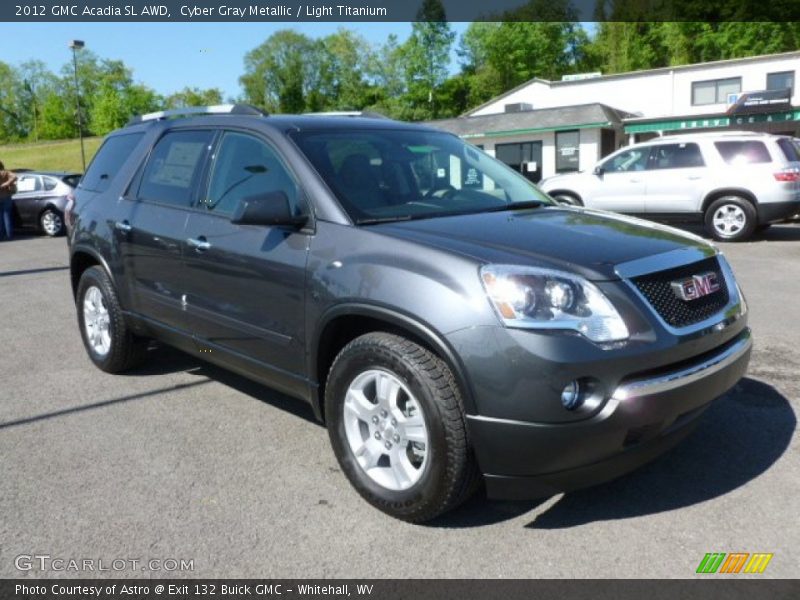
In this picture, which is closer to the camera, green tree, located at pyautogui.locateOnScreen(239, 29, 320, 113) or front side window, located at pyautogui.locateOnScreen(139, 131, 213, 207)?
front side window, located at pyautogui.locateOnScreen(139, 131, 213, 207)

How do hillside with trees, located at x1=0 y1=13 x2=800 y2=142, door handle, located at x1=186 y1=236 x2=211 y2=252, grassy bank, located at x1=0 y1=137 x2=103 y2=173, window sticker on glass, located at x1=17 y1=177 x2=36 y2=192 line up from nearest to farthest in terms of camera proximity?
1. door handle, located at x1=186 y1=236 x2=211 y2=252
2. window sticker on glass, located at x1=17 y1=177 x2=36 y2=192
3. hillside with trees, located at x1=0 y1=13 x2=800 y2=142
4. grassy bank, located at x1=0 y1=137 x2=103 y2=173

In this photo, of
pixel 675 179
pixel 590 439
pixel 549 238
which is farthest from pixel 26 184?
pixel 590 439

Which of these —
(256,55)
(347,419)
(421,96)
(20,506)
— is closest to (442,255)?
(347,419)

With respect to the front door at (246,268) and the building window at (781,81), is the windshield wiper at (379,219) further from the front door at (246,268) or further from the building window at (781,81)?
the building window at (781,81)

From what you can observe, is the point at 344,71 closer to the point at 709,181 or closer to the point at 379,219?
the point at 709,181

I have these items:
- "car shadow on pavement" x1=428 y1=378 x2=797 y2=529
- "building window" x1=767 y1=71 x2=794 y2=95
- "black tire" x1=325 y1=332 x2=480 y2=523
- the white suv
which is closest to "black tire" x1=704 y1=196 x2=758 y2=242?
the white suv

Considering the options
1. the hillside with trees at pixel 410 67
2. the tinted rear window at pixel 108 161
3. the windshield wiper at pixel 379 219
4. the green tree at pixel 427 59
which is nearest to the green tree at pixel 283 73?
the hillside with trees at pixel 410 67

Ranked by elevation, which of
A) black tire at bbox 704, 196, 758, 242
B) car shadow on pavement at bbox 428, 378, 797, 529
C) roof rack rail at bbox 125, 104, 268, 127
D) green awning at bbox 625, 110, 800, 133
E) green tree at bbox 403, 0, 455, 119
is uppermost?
green tree at bbox 403, 0, 455, 119

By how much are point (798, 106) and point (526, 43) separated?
131 ft

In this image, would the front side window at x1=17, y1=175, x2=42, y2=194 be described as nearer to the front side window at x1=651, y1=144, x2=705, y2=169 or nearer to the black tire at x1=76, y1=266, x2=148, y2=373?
the black tire at x1=76, y1=266, x2=148, y2=373

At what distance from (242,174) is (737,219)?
1079 centimetres

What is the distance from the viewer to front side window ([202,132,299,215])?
3.81 m

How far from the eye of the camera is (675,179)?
13.1 meters

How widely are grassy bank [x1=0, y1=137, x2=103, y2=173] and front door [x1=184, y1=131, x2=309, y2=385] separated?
63280mm
